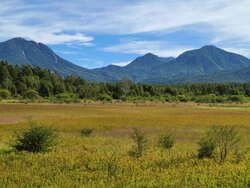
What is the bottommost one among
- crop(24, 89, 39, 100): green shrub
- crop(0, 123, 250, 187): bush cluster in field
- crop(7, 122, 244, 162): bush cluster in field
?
crop(0, 123, 250, 187): bush cluster in field

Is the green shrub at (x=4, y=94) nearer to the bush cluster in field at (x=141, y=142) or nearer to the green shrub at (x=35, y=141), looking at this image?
the bush cluster in field at (x=141, y=142)

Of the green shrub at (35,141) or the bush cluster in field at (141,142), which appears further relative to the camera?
the green shrub at (35,141)

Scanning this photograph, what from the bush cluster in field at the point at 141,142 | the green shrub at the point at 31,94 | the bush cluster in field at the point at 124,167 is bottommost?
the bush cluster in field at the point at 124,167

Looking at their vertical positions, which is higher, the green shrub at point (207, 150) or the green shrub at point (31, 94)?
the green shrub at point (31, 94)

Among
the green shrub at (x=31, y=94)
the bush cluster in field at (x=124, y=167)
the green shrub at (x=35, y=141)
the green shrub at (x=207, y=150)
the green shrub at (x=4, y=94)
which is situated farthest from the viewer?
the green shrub at (x=31, y=94)

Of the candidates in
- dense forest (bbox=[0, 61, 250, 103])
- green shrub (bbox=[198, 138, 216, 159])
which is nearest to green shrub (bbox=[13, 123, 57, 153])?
green shrub (bbox=[198, 138, 216, 159])

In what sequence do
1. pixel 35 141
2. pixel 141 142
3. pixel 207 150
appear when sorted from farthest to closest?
pixel 141 142, pixel 35 141, pixel 207 150

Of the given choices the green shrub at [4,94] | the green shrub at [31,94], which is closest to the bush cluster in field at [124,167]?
the green shrub at [4,94]

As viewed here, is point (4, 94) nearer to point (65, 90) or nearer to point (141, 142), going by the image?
point (65, 90)

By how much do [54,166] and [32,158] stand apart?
Answer: 2118mm

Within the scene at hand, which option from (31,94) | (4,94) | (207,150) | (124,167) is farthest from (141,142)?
(31,94)

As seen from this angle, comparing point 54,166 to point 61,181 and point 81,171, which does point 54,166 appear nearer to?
point 81,171

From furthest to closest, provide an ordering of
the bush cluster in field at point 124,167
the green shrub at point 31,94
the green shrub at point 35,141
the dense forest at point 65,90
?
the dense forest at point 65,90 → the green shrub at point 31,94 → the green shrub at point 35,141 → the bush cluster in field at point 124,167

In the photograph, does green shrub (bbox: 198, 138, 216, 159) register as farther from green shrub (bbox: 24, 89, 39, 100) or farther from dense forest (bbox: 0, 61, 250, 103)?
green shrub (bbox: 24, 89, 39, 100)
